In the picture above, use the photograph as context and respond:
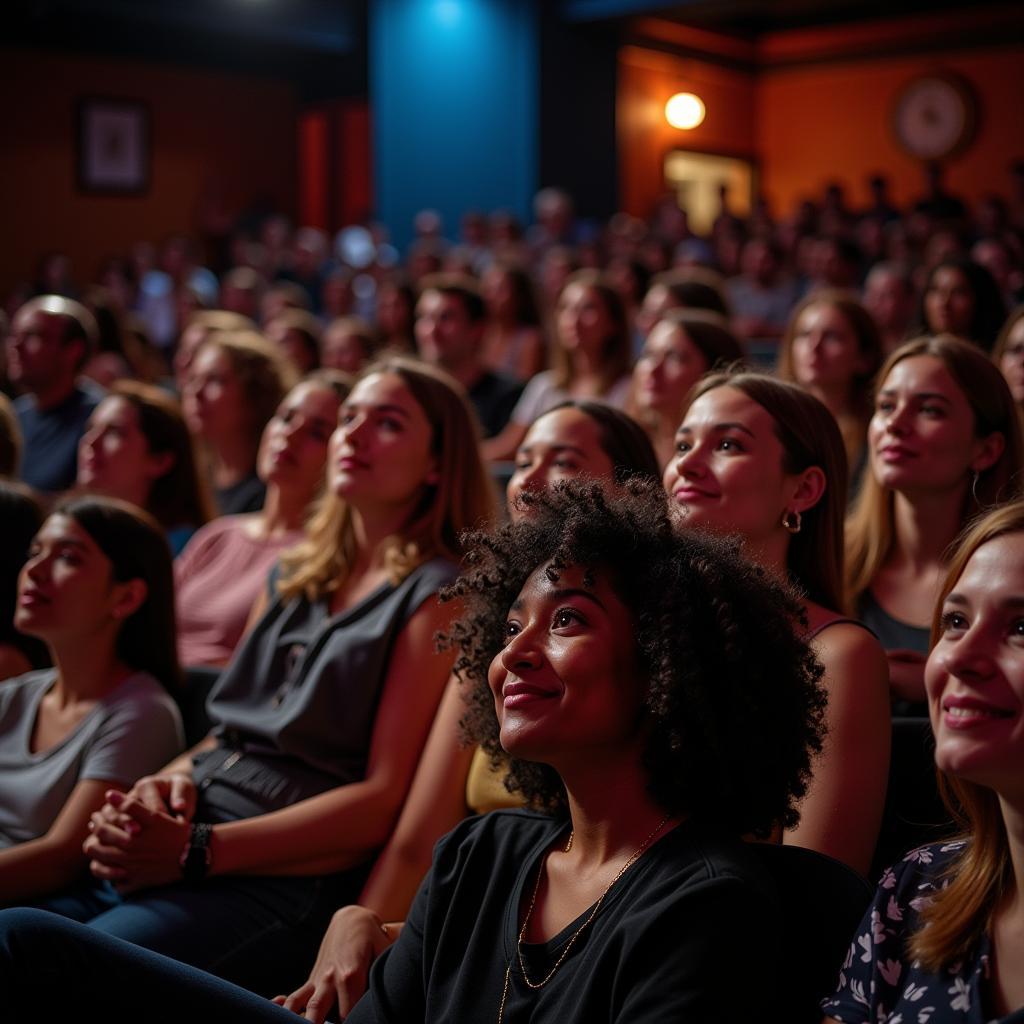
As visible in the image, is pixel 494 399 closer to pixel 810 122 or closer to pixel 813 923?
pixel 813 923

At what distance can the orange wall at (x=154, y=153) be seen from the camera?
1086 cm

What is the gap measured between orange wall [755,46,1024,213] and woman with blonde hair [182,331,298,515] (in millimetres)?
10122

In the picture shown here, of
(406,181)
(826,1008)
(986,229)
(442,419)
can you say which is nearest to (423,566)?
(442,419)

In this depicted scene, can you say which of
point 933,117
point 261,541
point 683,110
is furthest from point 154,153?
point 261,541

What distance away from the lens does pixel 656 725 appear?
127cm

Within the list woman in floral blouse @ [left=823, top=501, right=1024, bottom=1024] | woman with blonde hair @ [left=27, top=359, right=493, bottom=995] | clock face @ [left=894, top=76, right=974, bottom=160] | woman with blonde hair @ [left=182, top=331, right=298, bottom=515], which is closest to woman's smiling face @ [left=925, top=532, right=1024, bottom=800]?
woman in floral blouse @ [left=823, top=501, right=1024, bottom=1024]

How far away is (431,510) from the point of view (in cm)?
222

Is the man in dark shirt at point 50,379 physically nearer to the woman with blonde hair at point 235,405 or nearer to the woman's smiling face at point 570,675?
the woman with blonde hair at point 235,405

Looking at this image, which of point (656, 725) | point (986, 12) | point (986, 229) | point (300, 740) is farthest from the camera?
point (986, 12)

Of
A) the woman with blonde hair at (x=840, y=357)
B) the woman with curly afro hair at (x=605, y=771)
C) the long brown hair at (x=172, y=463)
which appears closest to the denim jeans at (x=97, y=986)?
the woman with curly afro hair at (x=605, y=771)

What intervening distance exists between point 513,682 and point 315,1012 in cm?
52

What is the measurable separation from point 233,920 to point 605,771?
2.60 feet

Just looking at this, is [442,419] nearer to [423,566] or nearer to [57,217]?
[423,566]

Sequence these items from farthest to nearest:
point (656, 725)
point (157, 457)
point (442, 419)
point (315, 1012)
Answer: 1. point (157, 457)
2. point (442, 419)
3. point (315, 1012)
4. point (656, 725)
